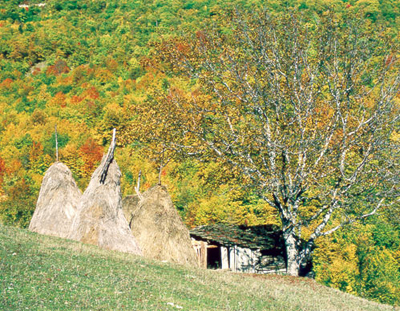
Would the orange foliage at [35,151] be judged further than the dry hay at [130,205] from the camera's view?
Yes

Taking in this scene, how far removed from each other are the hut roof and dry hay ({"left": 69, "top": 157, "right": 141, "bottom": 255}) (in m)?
9.69

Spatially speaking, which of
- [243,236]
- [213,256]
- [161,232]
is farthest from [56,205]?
[213,256]

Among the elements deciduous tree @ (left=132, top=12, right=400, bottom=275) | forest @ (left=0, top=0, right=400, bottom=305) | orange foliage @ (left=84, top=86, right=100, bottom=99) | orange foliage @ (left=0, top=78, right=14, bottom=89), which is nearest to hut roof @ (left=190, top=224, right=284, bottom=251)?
forest @ (left=0, top=0, right=400, bottom=305)

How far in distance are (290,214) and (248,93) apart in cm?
546

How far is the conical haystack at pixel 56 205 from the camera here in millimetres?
20308

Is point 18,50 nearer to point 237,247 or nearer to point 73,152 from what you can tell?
point 73,152

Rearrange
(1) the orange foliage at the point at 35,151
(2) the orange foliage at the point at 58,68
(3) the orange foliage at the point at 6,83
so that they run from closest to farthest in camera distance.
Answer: (1) the orange foliage at the point at 35,151 → (3) the orange foliage at the point at 6,83 → (2) the orange foliage at the point at 58,68

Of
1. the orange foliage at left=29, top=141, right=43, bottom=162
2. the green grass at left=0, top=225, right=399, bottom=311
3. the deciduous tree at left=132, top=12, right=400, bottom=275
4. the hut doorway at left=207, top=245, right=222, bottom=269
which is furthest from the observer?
the orange foliage at left=29, top=141, right=43, bottom=162

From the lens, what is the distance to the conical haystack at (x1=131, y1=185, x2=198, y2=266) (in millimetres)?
19812

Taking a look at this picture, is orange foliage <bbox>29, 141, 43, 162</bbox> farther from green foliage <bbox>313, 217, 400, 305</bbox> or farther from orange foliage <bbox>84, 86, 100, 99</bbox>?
green foliage <bbox>313, 217, 400, 305</bbox>

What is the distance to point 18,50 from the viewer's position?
596 ft

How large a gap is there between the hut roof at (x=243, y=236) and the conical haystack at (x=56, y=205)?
379 inches

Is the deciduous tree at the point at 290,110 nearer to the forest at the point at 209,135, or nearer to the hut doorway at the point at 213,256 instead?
the forest at the point at 209,135

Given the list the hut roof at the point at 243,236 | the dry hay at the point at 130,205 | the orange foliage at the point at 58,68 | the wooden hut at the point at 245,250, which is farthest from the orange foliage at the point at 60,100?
the wooden hut at the point at 245,250
